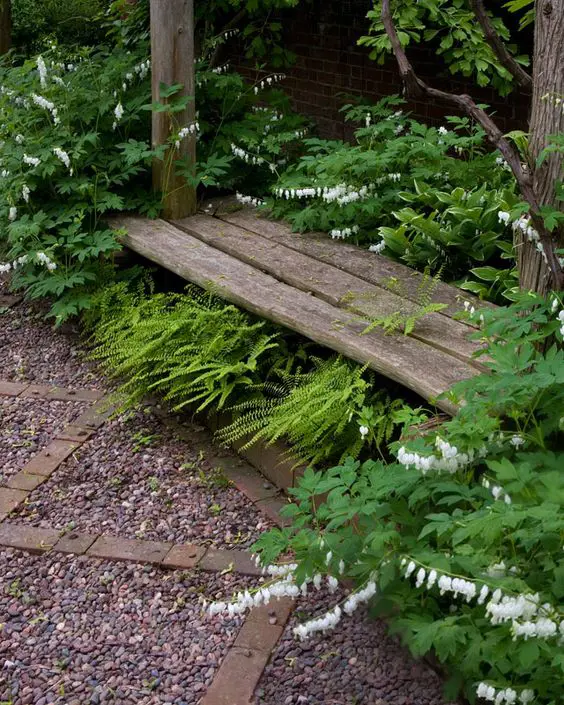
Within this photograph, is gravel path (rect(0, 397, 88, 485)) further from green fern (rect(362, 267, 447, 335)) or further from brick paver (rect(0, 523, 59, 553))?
green fern (rect(362, 267, 447, 335))

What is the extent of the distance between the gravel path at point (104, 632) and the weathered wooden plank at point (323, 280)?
4.14 ft

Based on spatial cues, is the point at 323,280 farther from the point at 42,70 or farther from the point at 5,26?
the point at 5,26

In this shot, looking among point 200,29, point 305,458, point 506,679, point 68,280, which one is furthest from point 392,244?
point 200,29

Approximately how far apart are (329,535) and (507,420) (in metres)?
0.73

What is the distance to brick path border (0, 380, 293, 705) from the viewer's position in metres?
2.93

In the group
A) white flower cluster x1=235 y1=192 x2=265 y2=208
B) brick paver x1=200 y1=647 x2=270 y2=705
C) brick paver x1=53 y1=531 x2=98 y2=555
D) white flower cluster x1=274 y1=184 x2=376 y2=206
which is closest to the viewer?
brick paver x1=200 y1=647 x2=270 y2=705

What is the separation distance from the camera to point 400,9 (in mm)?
6184

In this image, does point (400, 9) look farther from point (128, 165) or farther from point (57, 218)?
point (57, 218)

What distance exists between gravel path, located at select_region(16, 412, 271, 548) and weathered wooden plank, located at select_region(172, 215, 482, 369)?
0.94 meters

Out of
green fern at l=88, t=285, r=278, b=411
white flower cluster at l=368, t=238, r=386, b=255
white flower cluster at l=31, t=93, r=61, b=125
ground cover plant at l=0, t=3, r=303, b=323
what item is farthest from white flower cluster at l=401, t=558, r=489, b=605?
white flower cluster at l=31, t=93, r=61, b=125

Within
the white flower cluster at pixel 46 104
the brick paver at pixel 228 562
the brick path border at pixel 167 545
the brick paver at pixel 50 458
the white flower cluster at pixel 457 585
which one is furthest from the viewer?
the white flower cluster at pixel 46 104

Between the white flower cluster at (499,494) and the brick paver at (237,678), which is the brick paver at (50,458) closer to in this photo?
the brick paver at (237,678)

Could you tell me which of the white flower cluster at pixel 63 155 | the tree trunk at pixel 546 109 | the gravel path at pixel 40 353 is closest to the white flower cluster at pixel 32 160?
the white flower cluster at pixel 63 155

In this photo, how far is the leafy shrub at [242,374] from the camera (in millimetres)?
3729
